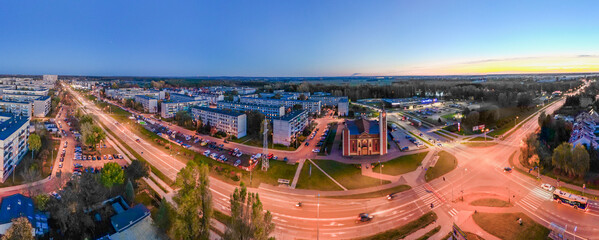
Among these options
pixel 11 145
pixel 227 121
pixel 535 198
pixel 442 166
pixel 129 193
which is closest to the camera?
pixel 129 193

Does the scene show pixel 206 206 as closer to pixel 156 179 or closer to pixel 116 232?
pixel 116 232

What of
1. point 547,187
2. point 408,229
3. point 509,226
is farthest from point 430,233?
point 547,187

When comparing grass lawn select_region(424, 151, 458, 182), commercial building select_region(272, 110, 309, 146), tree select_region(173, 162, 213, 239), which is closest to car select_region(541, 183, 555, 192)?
grass lawn select_region(424, 151, 458, 182)

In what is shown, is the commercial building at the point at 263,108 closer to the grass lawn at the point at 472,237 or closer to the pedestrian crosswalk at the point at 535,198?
the pedestrian crosswalk at the point at 535,198

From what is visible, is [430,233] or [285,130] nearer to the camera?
[430,233]

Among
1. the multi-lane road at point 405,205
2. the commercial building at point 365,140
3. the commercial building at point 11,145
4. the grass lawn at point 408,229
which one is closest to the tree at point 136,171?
the multi-lane road at point 405,205

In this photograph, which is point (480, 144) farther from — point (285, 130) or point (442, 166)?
point (285, 130)
